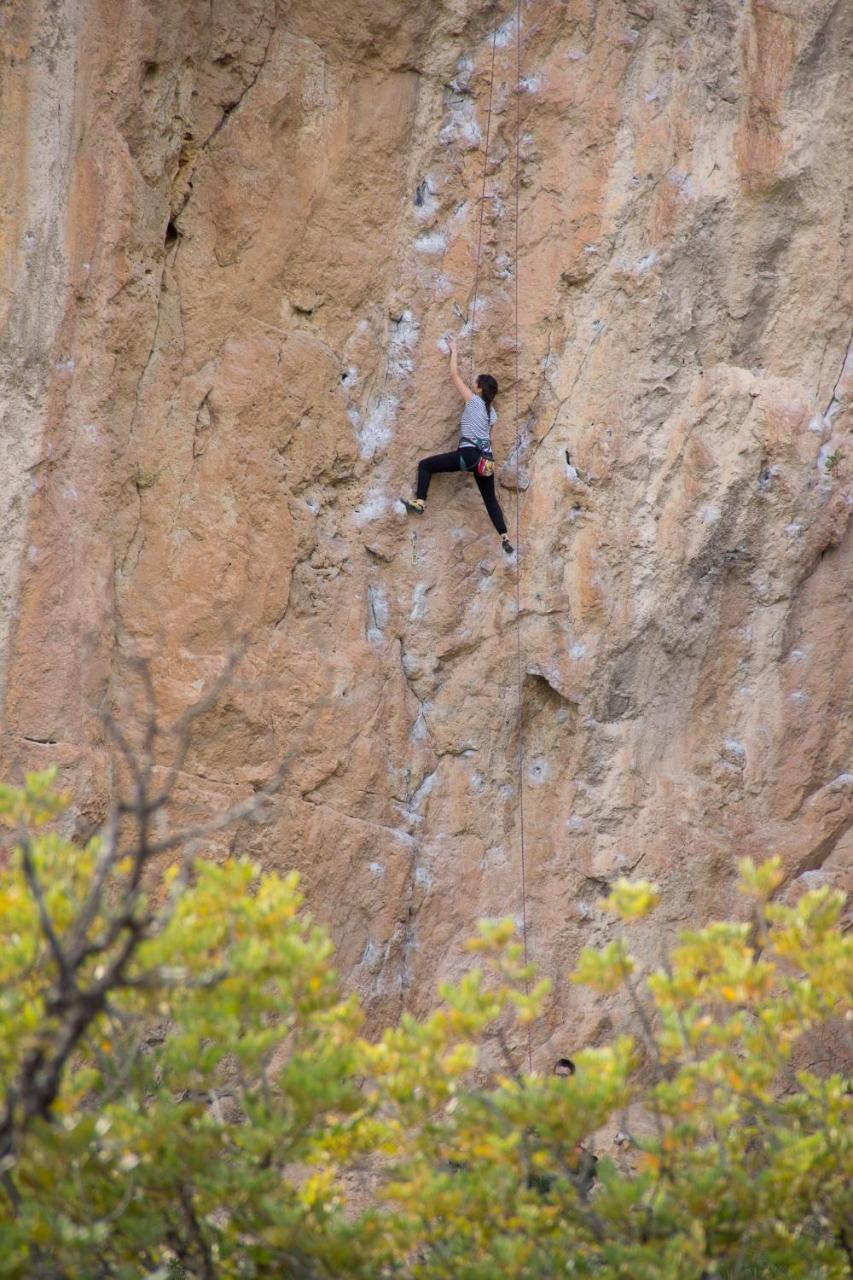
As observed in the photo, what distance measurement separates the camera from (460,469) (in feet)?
33.2

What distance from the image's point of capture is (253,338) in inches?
395

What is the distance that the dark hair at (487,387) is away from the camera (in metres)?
10.2

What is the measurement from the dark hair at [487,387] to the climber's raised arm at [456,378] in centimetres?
7

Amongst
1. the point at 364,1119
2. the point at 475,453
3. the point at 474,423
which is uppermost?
the point at 474,423

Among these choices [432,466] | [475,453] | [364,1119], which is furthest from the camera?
[432,466]

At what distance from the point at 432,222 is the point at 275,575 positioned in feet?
9.19

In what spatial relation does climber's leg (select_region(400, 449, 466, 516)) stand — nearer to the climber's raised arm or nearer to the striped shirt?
the striped shirt

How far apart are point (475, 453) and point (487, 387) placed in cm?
54

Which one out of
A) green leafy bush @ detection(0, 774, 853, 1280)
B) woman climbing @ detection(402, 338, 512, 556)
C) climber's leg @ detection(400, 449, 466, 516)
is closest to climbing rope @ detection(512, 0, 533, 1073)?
woman climbing @ detection(402, 338, 512, 556)

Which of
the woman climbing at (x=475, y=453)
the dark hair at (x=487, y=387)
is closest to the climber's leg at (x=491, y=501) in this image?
the woman climbing at (x=475, y=453)

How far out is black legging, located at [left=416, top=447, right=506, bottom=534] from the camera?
1002cm

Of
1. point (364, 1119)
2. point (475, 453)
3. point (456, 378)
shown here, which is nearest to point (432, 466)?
point (475, 453)

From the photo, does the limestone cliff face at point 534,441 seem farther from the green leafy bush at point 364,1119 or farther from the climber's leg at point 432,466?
the green leafy bush at point 364,1119

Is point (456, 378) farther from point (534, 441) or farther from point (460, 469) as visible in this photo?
point (534, 441)
